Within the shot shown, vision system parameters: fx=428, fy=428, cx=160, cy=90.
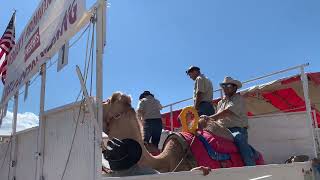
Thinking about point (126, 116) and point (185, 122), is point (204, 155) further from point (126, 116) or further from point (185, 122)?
point (126, 116)

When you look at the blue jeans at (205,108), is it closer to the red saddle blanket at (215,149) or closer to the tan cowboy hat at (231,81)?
the tan cowboy hat at (231,81)

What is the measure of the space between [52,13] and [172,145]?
93.8 inches

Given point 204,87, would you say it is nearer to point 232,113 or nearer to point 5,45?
point 232,113

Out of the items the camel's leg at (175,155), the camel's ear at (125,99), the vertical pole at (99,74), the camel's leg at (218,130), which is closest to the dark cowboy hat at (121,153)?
the vertical pole at (99,74)

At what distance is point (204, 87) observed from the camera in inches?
296

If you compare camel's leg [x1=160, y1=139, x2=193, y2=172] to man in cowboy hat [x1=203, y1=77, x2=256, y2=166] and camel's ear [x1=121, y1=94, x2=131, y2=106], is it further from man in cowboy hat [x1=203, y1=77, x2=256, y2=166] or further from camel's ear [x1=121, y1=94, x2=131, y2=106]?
camel's ear [x1=121, y1=94, x2=131, y2=106]

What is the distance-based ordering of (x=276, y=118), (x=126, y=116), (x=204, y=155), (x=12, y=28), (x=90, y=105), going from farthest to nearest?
Answer: (x=12, y=28) < (x=276, y=118) < (x=204, y=155) < (x=126, y=116) < (x=90, y=105)

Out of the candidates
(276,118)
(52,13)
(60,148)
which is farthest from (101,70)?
(276,118)

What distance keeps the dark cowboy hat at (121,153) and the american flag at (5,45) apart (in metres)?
6.97

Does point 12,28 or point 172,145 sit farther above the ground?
point 12,28

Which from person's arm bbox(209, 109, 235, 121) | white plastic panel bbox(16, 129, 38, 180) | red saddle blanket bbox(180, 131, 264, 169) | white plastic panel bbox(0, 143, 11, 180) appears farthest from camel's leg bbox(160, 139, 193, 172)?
white plastic panel bbox(0, 143, 11, 180)

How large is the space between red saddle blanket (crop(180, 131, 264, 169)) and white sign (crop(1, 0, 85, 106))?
1.99 metres

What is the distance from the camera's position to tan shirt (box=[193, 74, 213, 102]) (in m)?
7.49

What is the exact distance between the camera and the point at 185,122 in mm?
6070
